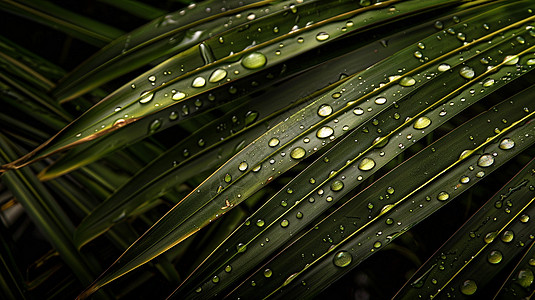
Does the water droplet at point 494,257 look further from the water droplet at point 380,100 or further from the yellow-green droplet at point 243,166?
the yellow-green droplet at point 243,166

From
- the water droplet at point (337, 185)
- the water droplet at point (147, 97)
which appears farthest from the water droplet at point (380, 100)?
the water droplet at point (147, 97)

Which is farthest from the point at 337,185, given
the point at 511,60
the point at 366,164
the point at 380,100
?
the point at 511,60

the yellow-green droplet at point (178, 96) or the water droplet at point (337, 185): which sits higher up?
the yellow-green droplet at point (178, 96)

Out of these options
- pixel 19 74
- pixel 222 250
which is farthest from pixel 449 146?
pixel 19 74

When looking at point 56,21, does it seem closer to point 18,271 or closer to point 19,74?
point 19,74

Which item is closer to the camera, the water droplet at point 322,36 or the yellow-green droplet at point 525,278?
the yellow-green droplet at point 525,278

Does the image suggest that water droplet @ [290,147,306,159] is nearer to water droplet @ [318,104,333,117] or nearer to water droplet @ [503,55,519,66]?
water droplet @ [318,104,333,117]
